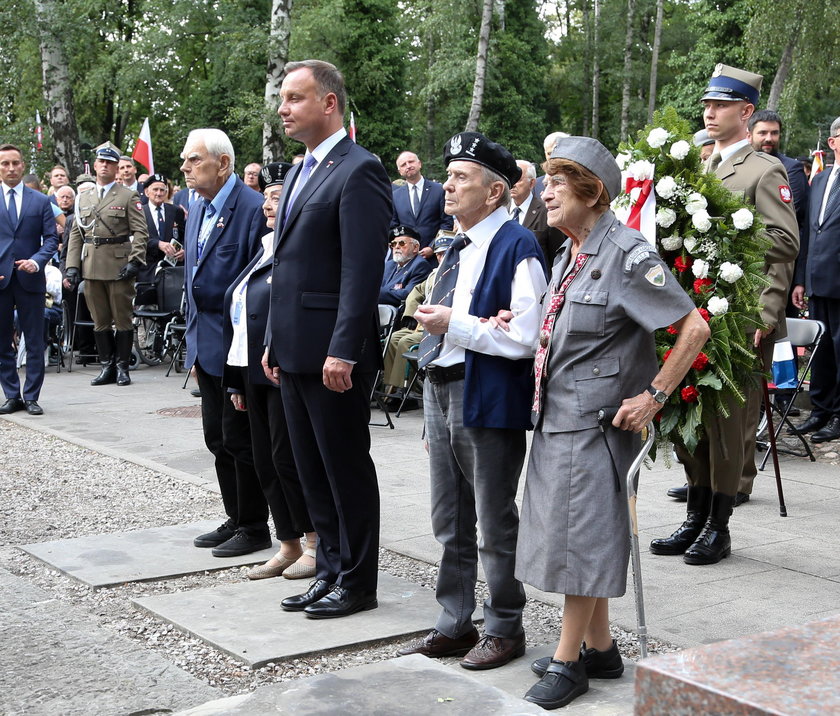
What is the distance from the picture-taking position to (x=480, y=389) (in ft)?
13.8

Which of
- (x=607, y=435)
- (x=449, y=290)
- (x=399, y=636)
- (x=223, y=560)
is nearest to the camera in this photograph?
(x=607, y=435)

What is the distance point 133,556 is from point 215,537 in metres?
0.46

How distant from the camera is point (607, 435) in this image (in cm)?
386

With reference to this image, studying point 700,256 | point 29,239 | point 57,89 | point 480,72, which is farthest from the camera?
point 480,72

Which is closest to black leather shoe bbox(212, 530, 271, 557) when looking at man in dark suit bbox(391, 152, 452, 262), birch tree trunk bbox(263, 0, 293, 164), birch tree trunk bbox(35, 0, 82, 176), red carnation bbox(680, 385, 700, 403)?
red carnation bbox(680, 385, 700, 403)

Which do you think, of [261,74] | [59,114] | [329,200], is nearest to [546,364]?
[329,200]

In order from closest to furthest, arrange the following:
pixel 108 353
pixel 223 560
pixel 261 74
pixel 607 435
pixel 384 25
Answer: pixel 607 435 < pixel 223 560 < pixel 108 353 < pixel 261 74 < pixel 384 25

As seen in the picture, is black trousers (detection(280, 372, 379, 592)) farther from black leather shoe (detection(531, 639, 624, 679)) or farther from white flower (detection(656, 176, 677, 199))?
white flower (detection(656, 176, 677, 199))

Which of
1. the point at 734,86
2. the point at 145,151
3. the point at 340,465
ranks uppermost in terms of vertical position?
the point at 145,151

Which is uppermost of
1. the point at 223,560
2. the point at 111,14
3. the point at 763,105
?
the point at 111,14

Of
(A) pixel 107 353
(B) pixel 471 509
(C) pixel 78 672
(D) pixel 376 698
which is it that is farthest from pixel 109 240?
(D) pixel 376 698

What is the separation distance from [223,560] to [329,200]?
84.4 inches

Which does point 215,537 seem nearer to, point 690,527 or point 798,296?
point 690,527

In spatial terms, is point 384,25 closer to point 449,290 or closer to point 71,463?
point 71,463
